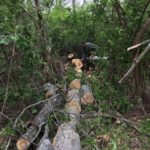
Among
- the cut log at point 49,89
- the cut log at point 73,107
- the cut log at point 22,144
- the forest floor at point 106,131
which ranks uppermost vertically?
the cut log at point 49,89

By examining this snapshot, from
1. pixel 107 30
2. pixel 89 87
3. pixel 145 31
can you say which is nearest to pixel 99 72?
pixel 89 87

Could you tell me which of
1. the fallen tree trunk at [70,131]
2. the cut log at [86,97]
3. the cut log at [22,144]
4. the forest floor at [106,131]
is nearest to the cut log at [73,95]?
the fallen tree trunk at [70,131]

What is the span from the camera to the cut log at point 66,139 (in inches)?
185

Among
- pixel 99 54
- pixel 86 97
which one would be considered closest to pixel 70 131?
pixel 86 97

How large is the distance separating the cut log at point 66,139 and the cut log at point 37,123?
1.34 ft

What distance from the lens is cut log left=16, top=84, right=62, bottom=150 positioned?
5.01 metres

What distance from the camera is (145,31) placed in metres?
5.72

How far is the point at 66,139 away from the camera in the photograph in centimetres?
480

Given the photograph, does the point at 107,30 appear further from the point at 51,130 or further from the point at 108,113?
the point at 51,130

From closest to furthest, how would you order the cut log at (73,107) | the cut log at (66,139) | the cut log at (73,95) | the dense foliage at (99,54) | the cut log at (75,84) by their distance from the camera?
the cut log at (66,139), the dense foliage at (99,54), the cut log at (73,107), the cut log at (73,95), the cut log at (75,84)

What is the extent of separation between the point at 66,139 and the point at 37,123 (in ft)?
2.53

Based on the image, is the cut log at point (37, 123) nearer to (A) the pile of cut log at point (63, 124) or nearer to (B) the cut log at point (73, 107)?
(A) the pile of cut log at point (63, 124)

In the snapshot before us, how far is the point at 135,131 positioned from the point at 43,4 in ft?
9.03

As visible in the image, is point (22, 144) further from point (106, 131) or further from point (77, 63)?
point (77, 63)
